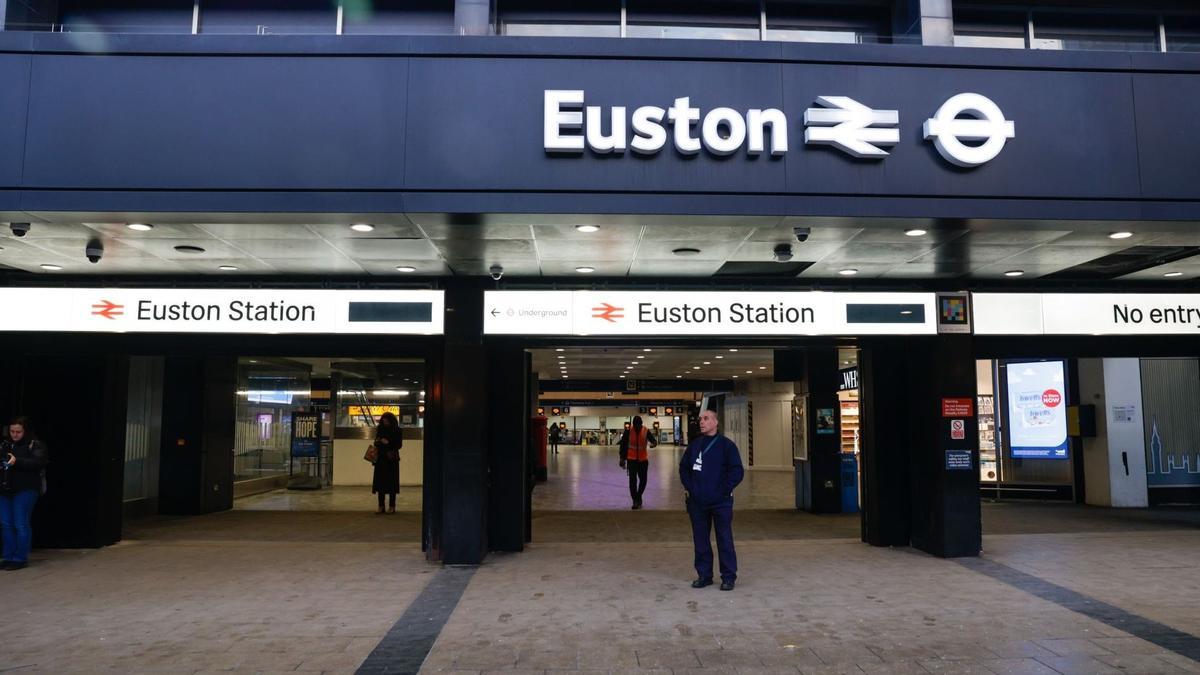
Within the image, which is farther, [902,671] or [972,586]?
[972,586]

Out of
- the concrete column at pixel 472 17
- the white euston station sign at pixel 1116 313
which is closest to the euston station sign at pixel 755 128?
the concrete column at pixel 472 17

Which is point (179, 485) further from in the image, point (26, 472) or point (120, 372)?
point (26, 472)

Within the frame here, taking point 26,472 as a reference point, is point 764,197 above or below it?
above

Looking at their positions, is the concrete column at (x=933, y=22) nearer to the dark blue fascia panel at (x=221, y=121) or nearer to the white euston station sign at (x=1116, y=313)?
the white euston station sign at (x=1116, y=313)

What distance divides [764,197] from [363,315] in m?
3.83

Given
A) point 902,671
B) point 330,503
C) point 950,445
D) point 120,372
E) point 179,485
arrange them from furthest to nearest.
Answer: point 330,503 → point 179,485 → point 120,372 → point 950,445 → point 902,671

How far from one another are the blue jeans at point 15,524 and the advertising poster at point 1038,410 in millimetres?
15407

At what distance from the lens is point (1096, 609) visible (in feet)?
21.4

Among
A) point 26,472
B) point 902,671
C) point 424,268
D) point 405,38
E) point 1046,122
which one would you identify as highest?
point 405,38

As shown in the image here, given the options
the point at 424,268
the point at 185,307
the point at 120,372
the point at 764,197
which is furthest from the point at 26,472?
the point at 764,197

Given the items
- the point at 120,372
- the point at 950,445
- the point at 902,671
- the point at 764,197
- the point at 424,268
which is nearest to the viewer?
the point at 902,671

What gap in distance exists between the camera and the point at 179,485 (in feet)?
41.8

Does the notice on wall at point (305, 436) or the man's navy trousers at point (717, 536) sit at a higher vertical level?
the notice on wall at point (305, 436)

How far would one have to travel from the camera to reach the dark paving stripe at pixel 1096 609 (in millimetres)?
5602
